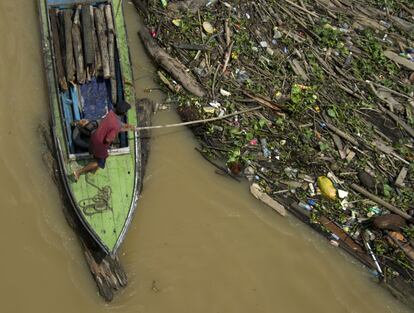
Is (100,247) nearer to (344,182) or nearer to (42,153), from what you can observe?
(42,153)

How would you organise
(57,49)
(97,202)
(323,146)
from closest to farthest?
(97,202)
(57,49)
(323,146)

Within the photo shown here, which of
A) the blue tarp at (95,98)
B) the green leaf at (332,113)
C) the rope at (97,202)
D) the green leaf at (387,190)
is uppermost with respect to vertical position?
the blue tarp at (95,98)

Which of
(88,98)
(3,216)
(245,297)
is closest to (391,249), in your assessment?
(245,297)

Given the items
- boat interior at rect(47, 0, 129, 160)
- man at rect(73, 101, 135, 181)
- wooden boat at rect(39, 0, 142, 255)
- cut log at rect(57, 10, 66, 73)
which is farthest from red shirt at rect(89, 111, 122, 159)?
cut log at rect(57, 10, 66, 73)

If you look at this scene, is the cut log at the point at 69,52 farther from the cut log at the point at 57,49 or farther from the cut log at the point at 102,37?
the cut log at the point at 102,37

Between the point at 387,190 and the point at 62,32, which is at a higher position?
the point at 62,32

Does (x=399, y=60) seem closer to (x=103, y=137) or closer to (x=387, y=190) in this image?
(x=387, y=190)

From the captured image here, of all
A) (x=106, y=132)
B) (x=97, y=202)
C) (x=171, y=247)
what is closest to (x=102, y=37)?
(x=106, y=132)

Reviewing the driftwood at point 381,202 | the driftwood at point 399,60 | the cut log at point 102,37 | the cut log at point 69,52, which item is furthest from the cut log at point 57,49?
the driftwood at point 399,60
